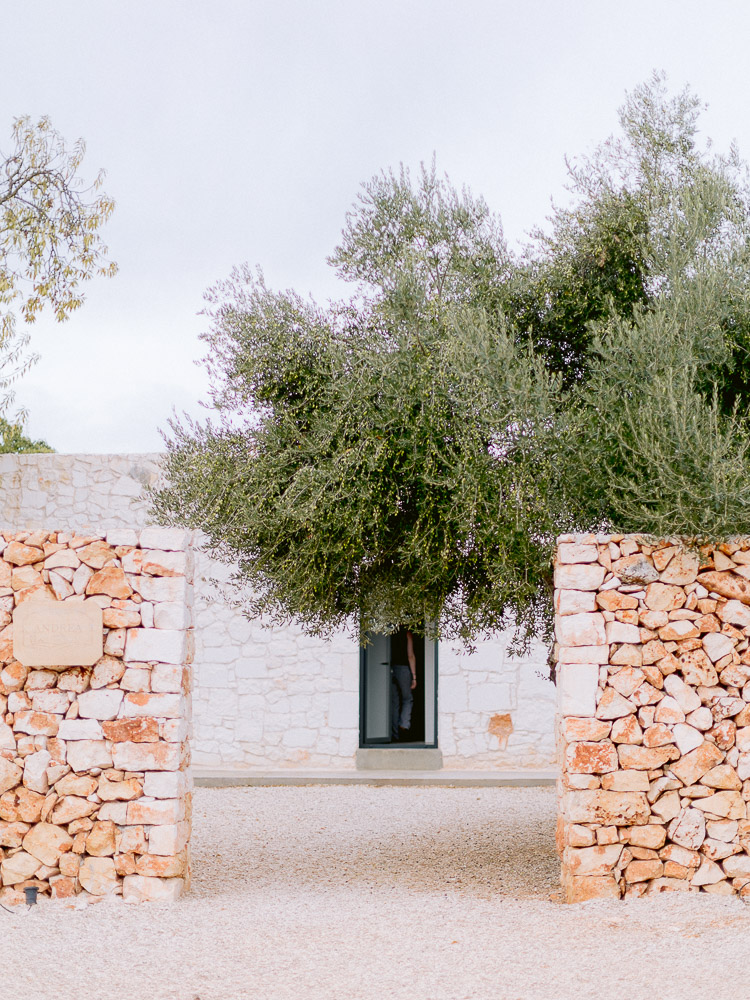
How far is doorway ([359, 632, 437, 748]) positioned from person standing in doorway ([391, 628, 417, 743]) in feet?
0.06

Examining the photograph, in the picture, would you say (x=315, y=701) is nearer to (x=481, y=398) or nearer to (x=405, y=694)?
(x=405, y=694)

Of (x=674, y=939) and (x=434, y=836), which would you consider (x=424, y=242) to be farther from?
(x=434, y=836)

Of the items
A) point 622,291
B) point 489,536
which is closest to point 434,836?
point 489,536

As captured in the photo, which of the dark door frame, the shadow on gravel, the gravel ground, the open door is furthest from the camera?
the open door

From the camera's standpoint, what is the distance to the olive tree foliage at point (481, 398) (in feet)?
18.1

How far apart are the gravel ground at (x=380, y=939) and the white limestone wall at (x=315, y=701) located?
412cm

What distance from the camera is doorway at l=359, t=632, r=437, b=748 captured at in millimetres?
12945

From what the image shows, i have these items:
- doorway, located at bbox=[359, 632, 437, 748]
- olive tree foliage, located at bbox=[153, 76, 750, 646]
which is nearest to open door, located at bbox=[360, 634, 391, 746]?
doorway, located at bbox=[359, 632, 437, 748]

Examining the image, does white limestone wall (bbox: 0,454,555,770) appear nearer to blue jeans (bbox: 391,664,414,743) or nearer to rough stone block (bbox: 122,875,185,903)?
blue jeans (bbox: 391,664,414,743)

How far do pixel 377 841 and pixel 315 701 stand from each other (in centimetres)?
361

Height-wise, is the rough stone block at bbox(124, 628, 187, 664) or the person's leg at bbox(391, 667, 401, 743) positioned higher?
the rough stone block at bbox(124, 628, 187, 664)

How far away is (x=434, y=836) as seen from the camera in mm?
8734

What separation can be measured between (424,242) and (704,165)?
202cm

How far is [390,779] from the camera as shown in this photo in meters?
11.6
